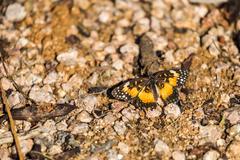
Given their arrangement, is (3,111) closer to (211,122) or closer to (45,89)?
(45,89)

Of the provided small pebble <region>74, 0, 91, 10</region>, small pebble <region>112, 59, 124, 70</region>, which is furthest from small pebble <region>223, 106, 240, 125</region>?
small pebble <region>74, 0, 91, 10</region>

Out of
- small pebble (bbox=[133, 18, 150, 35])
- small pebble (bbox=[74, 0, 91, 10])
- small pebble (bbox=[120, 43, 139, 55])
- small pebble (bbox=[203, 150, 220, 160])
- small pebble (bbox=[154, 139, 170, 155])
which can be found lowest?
small pebble (bbox=[203, 150, 220, 160])

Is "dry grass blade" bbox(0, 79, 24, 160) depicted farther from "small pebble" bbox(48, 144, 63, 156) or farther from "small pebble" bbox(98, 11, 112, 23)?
"small pebble" bbox(98, 11, 112, 23)

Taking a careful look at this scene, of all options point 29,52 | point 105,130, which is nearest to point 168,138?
point 105,130

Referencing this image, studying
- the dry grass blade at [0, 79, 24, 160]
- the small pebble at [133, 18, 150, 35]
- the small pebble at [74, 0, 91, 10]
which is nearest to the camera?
the dry grass blade at [0, 79, 24, 160]

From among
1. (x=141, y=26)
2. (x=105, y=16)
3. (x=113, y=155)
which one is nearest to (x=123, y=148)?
(x=113, y=155)

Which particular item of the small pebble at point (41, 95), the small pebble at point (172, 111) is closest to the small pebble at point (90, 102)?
the small pebble at point (41, 95)

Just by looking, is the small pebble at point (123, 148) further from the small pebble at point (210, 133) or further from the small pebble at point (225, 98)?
the small pebble at point (225, 98)

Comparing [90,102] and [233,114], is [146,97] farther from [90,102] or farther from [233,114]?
[233,114]
